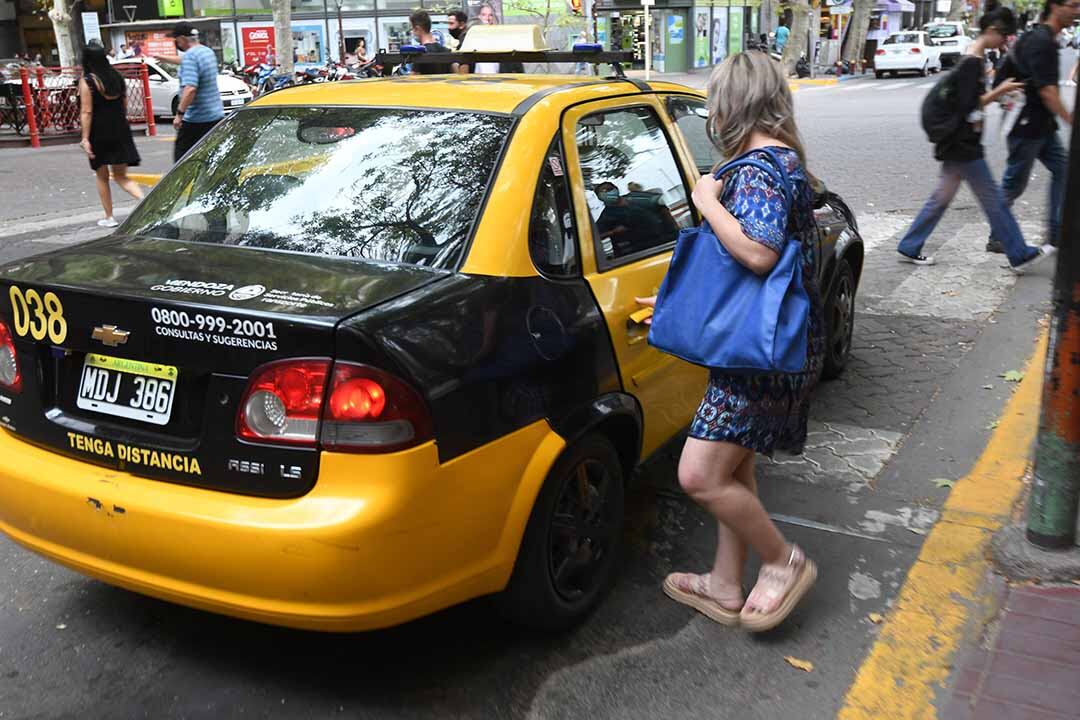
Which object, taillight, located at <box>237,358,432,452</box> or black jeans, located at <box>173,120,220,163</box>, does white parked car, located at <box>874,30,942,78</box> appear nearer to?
black jeans, located at <box>173,120,220,163</box>

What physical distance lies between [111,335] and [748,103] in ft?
6.02

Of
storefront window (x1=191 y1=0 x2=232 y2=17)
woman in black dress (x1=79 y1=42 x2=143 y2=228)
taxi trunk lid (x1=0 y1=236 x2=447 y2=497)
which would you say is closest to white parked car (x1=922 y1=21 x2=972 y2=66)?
storefront window (x1=191 y1=0 x2=232 y2=17)

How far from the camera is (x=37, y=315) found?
3.04 m

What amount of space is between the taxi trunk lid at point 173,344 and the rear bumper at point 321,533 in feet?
0.26

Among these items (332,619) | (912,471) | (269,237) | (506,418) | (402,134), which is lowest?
(912,471)

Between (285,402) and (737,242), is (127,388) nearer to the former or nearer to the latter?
(285,402)

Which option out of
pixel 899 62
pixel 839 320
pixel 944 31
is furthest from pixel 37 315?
pixel 944 31

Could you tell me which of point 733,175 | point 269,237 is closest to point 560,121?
point 733,175

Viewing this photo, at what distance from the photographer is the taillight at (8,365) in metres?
3.16

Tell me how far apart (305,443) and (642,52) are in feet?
135

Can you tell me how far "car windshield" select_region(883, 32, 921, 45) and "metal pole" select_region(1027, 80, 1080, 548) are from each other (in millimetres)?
39706

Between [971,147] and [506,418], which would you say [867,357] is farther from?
[506,418]

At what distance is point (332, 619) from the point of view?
2.69 metres

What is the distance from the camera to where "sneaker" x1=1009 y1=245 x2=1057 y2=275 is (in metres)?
7.82
